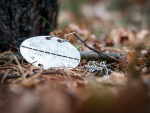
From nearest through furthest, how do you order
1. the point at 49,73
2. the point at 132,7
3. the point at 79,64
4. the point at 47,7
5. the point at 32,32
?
the point at 49,73
the point at 79,64
the point at 32,32
the point at 47,7
the point at 132,7

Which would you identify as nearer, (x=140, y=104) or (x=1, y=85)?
(x=140, y=104)

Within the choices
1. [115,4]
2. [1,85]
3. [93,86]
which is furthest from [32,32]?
[115,4]

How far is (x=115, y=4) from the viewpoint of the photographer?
17.1 feet

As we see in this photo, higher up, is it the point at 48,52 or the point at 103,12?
the point at 103,12

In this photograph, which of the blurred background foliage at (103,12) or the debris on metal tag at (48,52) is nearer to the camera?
the debris on metal tag at (48,52)

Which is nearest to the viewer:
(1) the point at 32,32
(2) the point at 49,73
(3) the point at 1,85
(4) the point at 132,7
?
(3) the point at 1,85

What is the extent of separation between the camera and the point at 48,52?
40.0 inches

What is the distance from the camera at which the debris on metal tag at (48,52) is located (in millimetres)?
980

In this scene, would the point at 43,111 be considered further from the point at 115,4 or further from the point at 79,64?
the point at 115,4

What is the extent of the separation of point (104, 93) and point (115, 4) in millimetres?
5194

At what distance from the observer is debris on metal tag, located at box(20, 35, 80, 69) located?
98cm

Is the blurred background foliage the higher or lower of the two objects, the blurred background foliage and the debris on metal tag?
the higher

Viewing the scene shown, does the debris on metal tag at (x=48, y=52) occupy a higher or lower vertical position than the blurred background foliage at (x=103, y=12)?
lower

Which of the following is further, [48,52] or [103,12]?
[103,12]
